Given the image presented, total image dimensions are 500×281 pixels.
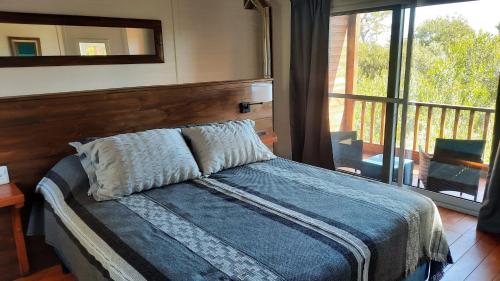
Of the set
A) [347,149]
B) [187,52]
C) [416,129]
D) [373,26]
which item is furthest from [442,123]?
[187,52]

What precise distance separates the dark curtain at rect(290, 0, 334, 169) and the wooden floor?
4.14ft

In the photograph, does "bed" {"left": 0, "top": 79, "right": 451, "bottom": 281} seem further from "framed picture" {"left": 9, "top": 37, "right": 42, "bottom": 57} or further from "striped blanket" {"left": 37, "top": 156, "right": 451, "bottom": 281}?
"framed picture" {"left": 9, "top": 37, "right": 42, "bottom": 57}

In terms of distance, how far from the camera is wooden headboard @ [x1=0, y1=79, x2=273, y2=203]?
2.15m

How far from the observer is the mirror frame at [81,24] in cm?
233

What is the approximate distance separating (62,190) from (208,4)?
2083 millimetres

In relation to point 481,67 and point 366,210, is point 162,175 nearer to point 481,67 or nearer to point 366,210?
point 366,210

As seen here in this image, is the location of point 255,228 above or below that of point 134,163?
below

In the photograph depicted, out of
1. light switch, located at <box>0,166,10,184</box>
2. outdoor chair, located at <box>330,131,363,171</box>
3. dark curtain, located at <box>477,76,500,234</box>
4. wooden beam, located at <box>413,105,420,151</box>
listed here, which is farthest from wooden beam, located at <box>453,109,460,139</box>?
light switch, located at <box>0,166,10,184</box>

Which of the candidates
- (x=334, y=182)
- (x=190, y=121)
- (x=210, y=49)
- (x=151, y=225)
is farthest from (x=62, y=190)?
(x=210, y=49)

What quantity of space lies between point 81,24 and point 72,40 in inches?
5.1

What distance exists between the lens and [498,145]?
8.43 feet

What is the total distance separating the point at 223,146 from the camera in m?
2.43

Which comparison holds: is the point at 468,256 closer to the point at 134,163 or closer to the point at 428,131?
the point at 428,131

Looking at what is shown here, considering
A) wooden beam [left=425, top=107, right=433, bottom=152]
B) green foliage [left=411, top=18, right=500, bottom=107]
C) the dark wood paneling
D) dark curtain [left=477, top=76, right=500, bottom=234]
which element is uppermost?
green foliage [left=411, top=18, right=500, bottom=107]
